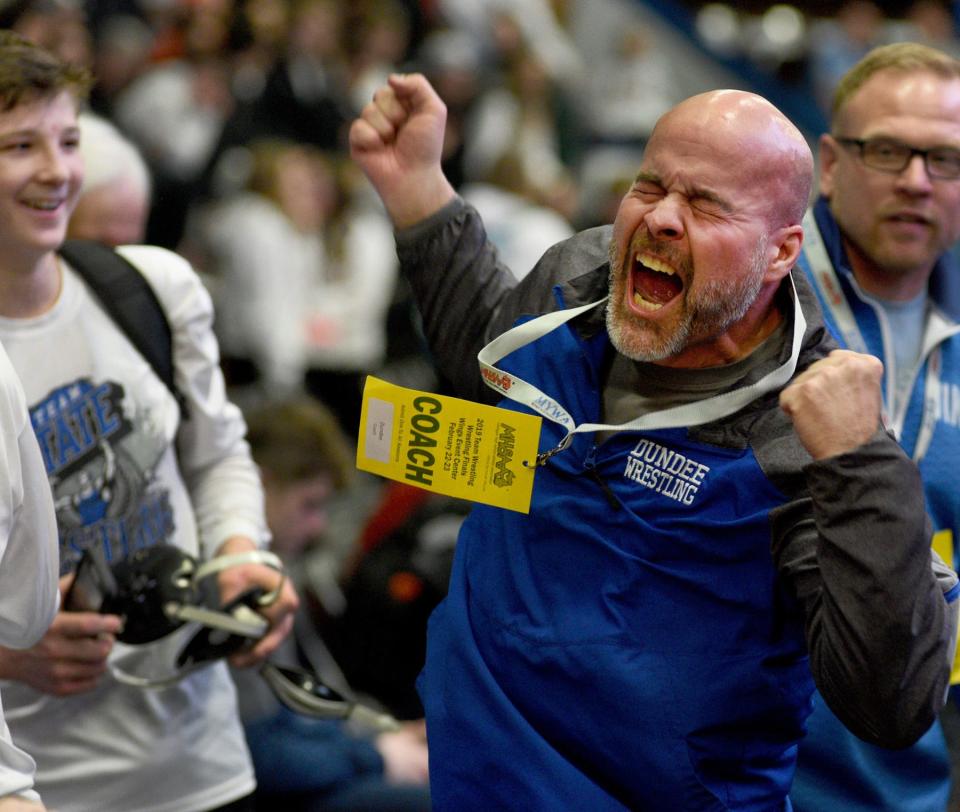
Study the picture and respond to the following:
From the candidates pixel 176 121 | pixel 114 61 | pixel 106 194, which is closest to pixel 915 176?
pixel 106 194

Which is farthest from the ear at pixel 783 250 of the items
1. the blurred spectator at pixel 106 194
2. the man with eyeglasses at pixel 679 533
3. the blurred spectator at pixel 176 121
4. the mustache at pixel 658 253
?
the blurred spectator at pixel 176 121

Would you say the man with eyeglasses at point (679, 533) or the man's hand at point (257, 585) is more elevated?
the man with eyeglasses at point (679, 533)

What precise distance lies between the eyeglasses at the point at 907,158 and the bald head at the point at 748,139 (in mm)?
708

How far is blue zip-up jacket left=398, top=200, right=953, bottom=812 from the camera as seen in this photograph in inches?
71.9

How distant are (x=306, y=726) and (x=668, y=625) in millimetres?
1760

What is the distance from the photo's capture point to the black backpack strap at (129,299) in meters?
2.62

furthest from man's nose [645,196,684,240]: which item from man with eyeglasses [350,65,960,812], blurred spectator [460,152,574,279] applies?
blurred spectator [460,152,574,279]

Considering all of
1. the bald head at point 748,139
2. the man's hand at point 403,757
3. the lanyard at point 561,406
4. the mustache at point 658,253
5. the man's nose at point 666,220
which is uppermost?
the bald head at point 748,139

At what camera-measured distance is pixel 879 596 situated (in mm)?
1779

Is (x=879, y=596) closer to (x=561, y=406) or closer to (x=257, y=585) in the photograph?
(x=561, y=406)

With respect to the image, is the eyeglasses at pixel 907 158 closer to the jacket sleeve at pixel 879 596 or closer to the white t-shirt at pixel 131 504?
the jacket sleeve at pixel 879 596

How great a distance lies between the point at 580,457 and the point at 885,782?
3.45 feet

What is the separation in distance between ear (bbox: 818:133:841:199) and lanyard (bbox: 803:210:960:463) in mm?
110

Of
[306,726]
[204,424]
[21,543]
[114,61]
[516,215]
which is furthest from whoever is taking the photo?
[114,61]
